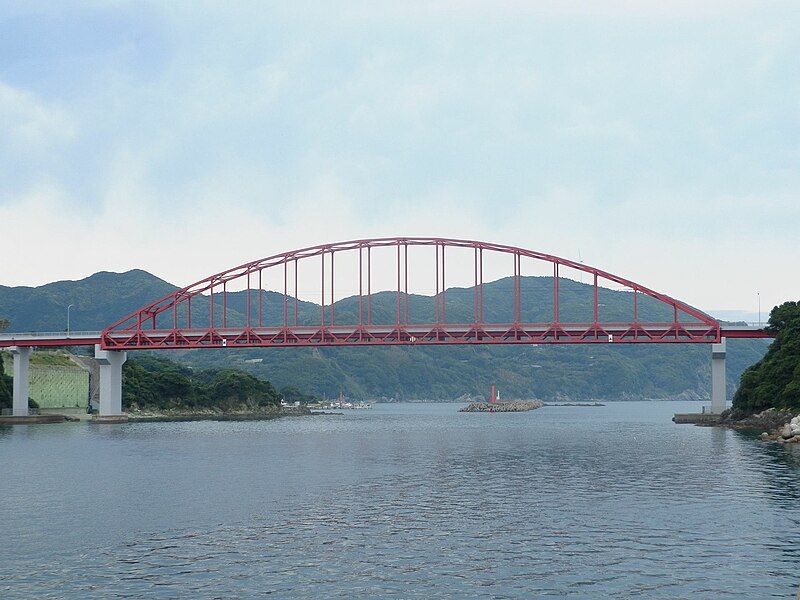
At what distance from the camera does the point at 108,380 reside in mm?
150500

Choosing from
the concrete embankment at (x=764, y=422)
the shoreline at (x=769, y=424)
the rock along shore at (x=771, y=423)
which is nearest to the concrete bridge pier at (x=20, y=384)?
the shoreline at (x=769, y=424)

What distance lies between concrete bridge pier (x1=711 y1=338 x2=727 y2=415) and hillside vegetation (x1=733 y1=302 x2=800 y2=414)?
18.5 feet

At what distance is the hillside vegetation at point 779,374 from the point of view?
111075mm

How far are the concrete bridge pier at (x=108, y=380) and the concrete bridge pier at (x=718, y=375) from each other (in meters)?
92.9

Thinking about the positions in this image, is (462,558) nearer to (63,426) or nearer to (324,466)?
(324,466)

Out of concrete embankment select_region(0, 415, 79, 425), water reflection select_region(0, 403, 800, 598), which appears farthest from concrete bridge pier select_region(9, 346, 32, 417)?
water reflection select_region(0, 403, 800, 598)

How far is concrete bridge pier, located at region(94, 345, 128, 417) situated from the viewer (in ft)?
493

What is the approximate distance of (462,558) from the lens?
1393 inches

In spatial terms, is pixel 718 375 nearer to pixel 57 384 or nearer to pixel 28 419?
pixel 28 419

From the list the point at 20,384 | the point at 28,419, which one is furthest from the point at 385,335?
the point at 20,384

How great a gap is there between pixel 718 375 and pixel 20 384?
106 meters

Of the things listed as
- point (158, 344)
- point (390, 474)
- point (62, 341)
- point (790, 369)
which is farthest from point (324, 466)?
point (62, 341)

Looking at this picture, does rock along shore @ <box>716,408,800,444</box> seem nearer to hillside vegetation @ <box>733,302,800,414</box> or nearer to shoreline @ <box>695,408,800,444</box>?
shoreline @ <box>695,408,800,444</box>

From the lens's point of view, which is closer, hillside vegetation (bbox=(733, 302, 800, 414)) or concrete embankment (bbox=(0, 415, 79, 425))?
hillside vegetation (bbox=(733, 302, 800, 414))
